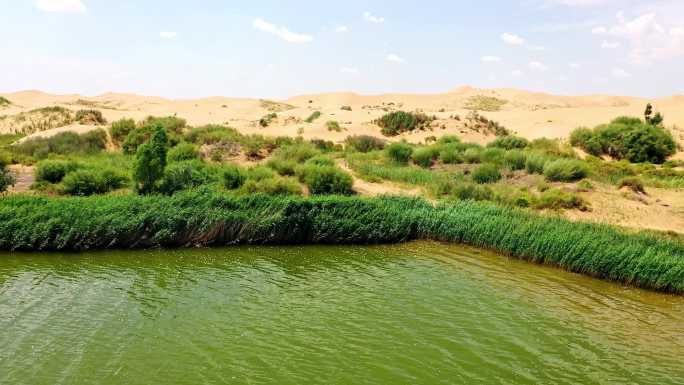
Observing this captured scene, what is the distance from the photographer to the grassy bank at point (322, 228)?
46.3 feet

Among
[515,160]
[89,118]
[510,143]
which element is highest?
[89,118]

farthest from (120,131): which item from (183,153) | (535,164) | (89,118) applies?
(535,164)

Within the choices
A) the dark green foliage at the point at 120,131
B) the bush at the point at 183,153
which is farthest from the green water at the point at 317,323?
the dark green foliage at the point at 120,131

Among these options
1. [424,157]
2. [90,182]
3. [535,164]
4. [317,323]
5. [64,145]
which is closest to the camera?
[317,323]

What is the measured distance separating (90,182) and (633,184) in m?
21.8

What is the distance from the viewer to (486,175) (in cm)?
2550

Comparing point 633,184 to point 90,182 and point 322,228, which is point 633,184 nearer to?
point 322,228

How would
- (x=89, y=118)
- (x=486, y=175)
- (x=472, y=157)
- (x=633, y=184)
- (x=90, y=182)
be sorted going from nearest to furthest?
(x=90, y=182) → (x=633, y=184) → (x=486, y=175) → (x=472, y=157) → (x=89, y=118)

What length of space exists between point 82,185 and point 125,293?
958 centimetres

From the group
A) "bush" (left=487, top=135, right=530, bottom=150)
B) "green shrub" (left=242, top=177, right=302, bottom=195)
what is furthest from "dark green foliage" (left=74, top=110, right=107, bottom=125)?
"bush" (left=487, top=135, right=530, bottom=150)

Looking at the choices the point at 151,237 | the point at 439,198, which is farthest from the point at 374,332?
the point at 439,198

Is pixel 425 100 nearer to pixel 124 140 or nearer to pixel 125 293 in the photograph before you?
pixel 124 140

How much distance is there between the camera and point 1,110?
52906mm

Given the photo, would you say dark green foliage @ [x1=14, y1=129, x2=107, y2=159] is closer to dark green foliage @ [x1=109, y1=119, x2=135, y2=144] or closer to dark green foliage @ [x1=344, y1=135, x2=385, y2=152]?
dark green foliage @ [x1=109, y1=119, x2=135, y2=144]
